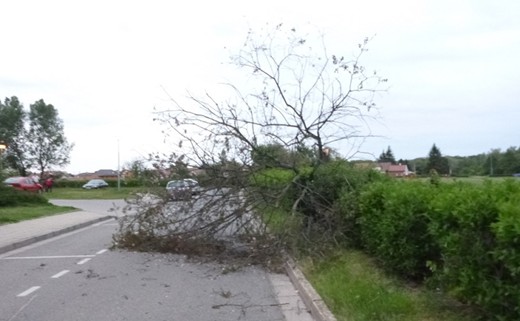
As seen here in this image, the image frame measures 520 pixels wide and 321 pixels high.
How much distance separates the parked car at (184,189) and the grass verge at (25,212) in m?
8.57

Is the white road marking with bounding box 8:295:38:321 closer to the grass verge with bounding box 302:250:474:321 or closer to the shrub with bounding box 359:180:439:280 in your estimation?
the grass verge with bounding box 302:250:474:321

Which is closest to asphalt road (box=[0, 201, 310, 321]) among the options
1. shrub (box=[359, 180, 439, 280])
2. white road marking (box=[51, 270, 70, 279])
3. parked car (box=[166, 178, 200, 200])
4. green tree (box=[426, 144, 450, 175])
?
white road marking (box=[51, 270, 70, 279])

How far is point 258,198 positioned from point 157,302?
4467 mm

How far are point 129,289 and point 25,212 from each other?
1479cm

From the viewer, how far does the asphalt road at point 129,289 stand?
7188 mm

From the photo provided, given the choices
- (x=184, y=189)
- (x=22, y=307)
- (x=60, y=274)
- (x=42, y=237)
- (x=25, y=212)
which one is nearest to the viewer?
(x=22, y=307)

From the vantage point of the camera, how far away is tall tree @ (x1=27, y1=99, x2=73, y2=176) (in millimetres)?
78456

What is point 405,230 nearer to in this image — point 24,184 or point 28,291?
point 28,291

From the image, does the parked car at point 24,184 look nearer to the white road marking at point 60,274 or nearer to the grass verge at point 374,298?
the white road marking at point 60,274

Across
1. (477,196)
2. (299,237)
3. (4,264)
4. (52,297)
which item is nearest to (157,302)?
(52,297)

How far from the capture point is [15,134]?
78375 mm

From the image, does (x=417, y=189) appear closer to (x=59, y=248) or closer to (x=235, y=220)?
(x=235, y=220)

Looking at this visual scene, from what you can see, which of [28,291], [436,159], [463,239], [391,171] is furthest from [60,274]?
[436,159]

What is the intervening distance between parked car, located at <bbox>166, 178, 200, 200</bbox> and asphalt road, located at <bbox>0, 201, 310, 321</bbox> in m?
1.19
